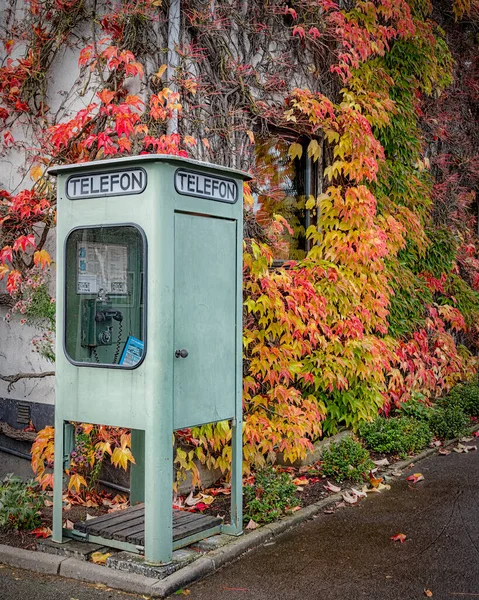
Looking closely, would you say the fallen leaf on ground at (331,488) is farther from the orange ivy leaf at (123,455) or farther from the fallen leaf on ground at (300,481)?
the orange ivy leaf at (123,455)

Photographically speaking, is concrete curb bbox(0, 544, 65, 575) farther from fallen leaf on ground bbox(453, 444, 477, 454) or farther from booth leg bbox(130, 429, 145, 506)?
fallen leaf on ground bbox(453, 444, 477, 454)

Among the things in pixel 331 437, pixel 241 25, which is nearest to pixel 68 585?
pixel 331 437

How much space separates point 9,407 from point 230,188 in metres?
3.46

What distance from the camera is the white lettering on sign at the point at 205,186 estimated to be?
4801 mm

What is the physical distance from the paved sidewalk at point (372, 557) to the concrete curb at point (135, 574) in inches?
2.8

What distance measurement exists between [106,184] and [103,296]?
2.82 ft

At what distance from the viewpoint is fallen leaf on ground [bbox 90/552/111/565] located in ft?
15.6

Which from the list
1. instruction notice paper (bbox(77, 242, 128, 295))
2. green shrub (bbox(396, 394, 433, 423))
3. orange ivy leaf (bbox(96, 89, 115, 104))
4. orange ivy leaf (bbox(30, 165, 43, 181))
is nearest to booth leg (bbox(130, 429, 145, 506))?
instruction notice paper (bbox(77, 242, 128, 295))

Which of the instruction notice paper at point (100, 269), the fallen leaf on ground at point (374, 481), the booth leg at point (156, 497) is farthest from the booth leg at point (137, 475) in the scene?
the fallen leaf on ground at point (374, 481)

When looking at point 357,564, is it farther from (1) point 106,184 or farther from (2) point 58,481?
(1) point 106,184

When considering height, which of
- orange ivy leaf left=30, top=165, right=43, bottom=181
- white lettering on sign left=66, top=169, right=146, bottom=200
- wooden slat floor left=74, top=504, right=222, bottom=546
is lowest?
wooden slat floor left=74, top=504, right=222, bottom=546

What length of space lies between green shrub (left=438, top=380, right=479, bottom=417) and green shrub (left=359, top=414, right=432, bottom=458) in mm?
1532

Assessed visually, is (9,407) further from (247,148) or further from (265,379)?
(247,148)

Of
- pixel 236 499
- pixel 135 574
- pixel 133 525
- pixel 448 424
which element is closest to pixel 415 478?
pixel 448 424
